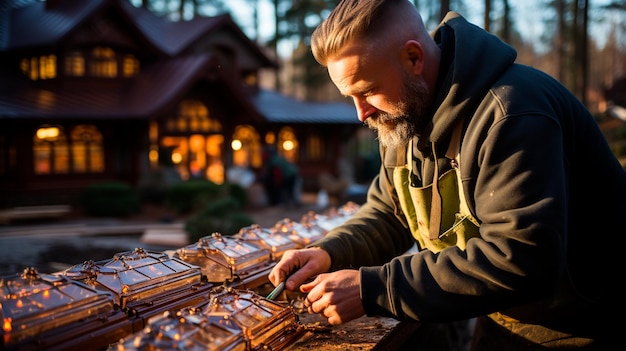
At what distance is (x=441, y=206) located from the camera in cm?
183

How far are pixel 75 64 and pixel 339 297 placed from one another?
59.6 feet

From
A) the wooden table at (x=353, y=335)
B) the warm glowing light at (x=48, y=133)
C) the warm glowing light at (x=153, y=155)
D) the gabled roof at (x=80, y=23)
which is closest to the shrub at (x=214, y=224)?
the wooden table at (x=353, y=335)

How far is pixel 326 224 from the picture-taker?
336cm

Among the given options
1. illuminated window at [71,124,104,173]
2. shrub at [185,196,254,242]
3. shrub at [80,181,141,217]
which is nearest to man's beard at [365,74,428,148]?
shrub at [185,196,254,242]

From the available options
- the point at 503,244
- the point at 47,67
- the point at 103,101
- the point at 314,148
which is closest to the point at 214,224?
the point at 503,244

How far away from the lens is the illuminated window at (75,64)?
55.7 feet

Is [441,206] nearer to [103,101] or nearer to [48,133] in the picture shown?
[48,133]

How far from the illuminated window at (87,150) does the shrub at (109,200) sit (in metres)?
1.86

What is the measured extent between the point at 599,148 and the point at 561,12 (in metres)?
32.4

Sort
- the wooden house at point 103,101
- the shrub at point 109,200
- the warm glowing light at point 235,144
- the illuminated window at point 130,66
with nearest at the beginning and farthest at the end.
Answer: the shrub at point 109,200 < the wooden house at point 103,101 < the warm glowing light at point 235,144 < the illuminated window at point 130,66

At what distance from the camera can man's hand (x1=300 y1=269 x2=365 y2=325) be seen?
1626mm

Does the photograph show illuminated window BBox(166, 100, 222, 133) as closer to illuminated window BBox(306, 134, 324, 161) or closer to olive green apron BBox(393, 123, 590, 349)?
illuminated window BBox(306, 134, 324, 161)

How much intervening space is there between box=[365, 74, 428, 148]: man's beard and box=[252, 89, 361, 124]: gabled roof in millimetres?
18013

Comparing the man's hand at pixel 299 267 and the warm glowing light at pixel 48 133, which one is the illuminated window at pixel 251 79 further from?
the man's hand at pixel 299 267
